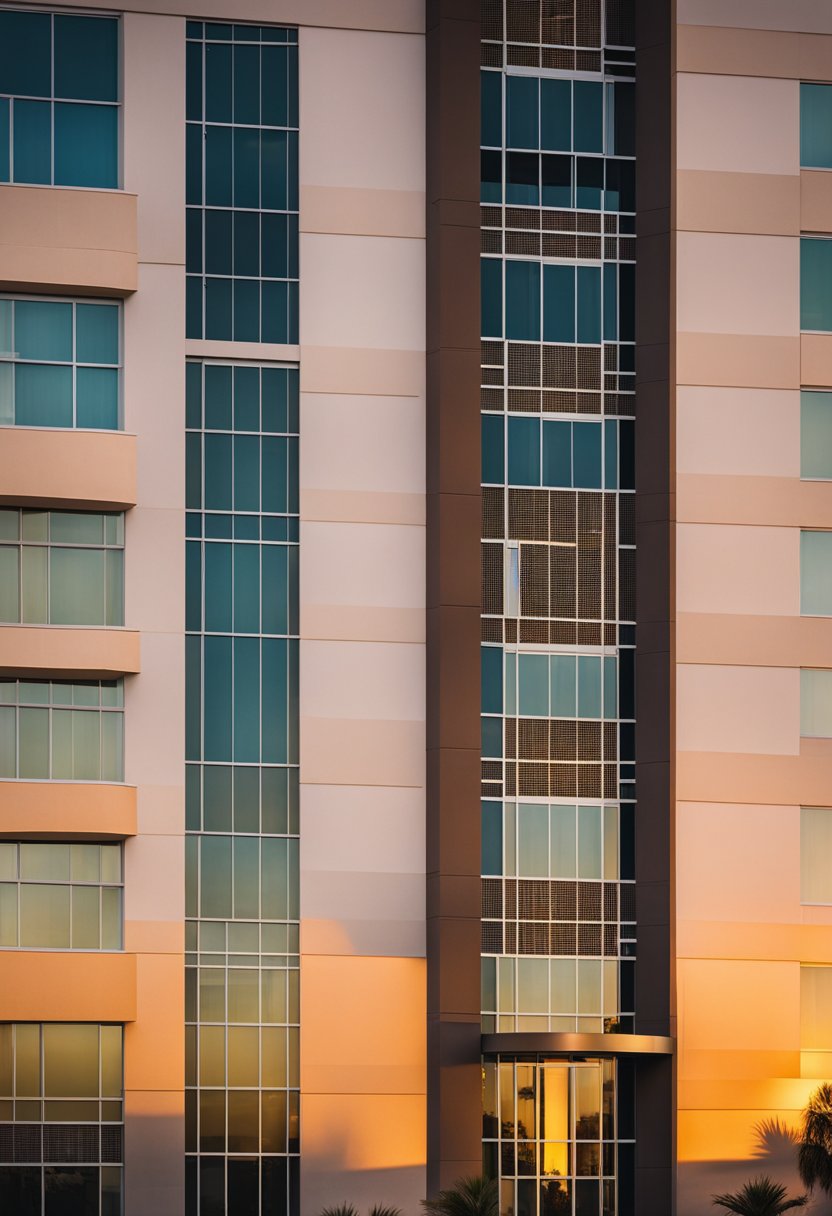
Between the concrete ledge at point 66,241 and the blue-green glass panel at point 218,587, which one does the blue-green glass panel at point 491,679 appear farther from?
the concrete ledge at point 66,241

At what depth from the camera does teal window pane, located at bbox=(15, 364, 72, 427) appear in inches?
1556

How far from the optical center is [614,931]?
4047cm

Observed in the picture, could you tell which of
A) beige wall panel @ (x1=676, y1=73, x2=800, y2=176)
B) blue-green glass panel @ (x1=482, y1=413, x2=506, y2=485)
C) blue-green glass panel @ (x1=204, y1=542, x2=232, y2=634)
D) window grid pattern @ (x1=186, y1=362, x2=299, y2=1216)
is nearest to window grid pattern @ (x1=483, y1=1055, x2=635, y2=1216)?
window grid pattern @ (x1=186, y1=362, x2=299, y2=1216)

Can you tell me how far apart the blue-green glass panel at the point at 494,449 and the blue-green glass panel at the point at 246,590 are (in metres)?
5.24

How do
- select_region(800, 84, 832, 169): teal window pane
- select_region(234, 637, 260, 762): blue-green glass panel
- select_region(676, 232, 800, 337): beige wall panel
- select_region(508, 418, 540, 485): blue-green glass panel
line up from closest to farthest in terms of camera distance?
select_region(234, 637, 260, 762): blue-green glass panel < select_region(508, 418, 540, 485): blue-green glass panel < select_region(676, 232, 800, 337): beige wall panel < select_region(800, 84, 832, 169): teal window pane

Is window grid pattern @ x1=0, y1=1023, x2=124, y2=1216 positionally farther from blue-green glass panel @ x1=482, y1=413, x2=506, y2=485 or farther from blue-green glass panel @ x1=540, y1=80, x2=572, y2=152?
blue-green glass panel @ x1=540, y1=80, x2=572, y2=152

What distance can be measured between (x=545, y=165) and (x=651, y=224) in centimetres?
257

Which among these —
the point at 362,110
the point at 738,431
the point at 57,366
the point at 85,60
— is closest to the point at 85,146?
the point at 85,60

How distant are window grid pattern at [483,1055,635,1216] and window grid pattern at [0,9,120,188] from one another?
19.9 meters

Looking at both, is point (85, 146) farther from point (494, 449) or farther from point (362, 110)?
point (494, 449)

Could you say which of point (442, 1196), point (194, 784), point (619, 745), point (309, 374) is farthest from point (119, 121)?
point (442, 1196)

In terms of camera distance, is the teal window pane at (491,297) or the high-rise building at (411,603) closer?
the high-rise building at (411,603)

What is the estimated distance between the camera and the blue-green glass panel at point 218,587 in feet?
131

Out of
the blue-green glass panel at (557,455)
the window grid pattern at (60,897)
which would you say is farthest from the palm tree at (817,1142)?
the window grid pattern at (60,897)
